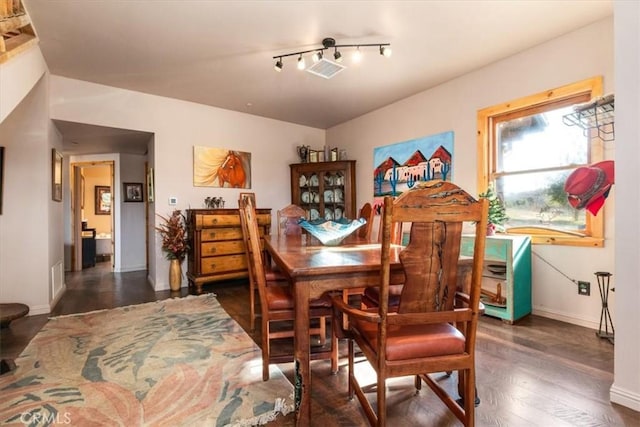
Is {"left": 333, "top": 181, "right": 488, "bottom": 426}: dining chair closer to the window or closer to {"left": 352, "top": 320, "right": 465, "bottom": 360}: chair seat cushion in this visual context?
{"left": 352, "top": 320, "right": 465, "bottom": 360}: chair seat cushion

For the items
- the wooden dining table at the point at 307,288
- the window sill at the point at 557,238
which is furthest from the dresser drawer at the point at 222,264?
the window sill at the point at 557,238

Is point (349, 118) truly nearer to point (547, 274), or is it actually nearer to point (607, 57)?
point (607, 57)

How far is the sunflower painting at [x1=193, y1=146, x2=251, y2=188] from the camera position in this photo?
4.21 m

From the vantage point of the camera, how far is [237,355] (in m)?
2.02

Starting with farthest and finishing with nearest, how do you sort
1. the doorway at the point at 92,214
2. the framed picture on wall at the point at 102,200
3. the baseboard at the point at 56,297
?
the framed picture on wall at the point at 102,200 → the doorway at the point at 92,214 → the baseboard at the point at 56,297

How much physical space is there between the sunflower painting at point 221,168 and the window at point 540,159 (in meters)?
3.35

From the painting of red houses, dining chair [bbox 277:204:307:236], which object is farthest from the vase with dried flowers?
the painting of red houses

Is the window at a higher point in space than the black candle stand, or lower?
higher

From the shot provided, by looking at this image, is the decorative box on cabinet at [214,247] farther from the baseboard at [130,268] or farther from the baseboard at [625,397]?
the baseboard at [625,397]

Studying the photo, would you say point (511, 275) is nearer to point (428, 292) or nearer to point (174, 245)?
point (428, 292)

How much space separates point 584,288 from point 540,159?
1.27m

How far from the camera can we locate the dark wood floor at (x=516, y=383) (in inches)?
54.7

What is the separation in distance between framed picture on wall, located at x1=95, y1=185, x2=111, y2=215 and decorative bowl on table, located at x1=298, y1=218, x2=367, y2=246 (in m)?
8.14

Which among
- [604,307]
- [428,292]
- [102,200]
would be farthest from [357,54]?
[102,200]
